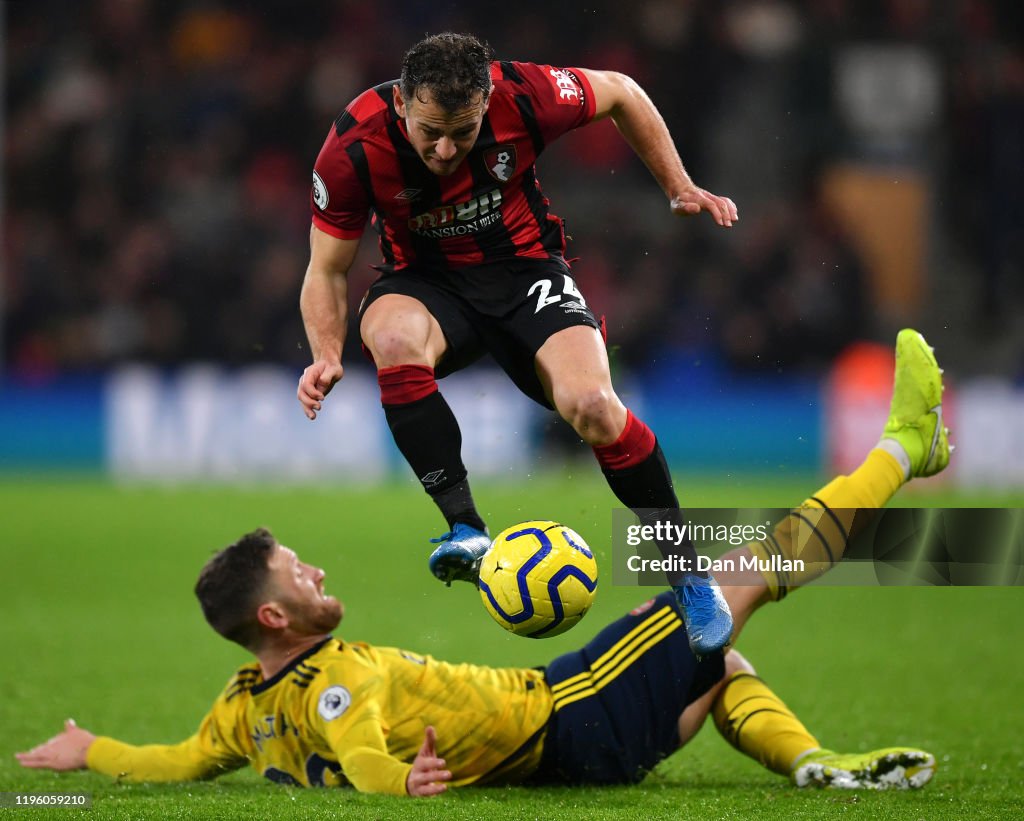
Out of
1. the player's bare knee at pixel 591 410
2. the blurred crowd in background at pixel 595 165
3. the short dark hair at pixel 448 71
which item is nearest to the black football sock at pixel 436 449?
the player's bare knee at pixel 591 410

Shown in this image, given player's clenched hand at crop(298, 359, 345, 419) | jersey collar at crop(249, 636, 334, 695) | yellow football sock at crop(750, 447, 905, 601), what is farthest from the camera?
yellow football sock at crop(750, 447, 905, 601)

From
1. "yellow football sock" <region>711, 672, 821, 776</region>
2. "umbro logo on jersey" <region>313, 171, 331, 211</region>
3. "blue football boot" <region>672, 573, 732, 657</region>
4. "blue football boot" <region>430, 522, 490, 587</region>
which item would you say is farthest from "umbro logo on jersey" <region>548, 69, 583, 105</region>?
"yellow football sock" <region>711, 672, 821, 776</region>

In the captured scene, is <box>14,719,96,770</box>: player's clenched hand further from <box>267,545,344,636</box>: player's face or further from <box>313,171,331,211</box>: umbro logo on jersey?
<box>313,171,331,211</box>: umbro logo on jersey

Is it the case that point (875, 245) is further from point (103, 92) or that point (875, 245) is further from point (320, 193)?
point (320, 193)

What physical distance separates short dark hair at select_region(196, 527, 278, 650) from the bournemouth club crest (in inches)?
54.9

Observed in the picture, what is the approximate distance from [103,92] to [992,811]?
46.3ft

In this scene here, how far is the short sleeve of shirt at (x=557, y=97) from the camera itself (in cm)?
479

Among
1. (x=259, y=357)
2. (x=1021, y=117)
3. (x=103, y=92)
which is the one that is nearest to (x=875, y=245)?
(x=1021, y=117)

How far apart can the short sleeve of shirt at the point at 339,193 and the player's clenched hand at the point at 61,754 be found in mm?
1840

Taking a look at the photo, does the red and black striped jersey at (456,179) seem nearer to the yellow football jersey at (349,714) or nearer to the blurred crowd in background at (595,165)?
the yellow football jersey at (349,714)

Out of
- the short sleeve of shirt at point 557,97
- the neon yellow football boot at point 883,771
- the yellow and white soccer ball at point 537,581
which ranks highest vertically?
the short sleeve of shirt at point 557,97

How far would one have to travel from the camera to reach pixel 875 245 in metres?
15.8

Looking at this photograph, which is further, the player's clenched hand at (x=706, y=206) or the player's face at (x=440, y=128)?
the player's clenched hand at (x=706, y=206)

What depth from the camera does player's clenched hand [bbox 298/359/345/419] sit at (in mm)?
4625
